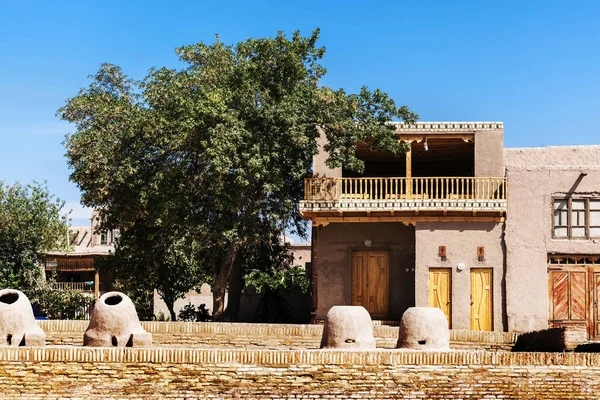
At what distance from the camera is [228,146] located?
23.8 meters

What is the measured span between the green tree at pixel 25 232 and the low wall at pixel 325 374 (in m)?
18.0

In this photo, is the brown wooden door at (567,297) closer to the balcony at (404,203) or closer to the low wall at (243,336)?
the balcony at (404,203)

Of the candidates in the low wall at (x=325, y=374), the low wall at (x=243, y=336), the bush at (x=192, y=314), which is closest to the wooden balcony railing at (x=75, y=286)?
the bush at (x=192, y=314)

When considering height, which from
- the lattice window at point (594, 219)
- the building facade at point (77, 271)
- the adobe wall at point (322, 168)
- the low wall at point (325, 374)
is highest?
the adobe wall at point (322, 168)

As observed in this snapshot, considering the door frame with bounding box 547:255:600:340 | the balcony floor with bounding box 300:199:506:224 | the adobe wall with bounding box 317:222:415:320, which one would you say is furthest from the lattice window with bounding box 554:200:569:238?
the adobe wall with bounding box 317:222:415:320

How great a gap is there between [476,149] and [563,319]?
4.84 meters

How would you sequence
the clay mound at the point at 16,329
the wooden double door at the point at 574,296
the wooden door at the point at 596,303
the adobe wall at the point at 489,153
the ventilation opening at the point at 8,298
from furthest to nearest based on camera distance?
the adobe wall at the point at 489,153 < the wooden double door at the point at 574,296 < the wooden door at the point at 596,303 < the ventilation opening at the point at 8,298 < the clay mound at the point at 16,329

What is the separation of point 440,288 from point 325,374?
1006 centimetres

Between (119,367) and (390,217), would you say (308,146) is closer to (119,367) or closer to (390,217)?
(390,217)

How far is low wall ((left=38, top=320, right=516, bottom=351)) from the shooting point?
1989 centimetres

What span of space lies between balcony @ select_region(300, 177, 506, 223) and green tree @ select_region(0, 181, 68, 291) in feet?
37.8

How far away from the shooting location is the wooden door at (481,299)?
2431 cm

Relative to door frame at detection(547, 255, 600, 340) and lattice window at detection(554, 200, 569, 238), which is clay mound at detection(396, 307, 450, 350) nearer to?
door frame at detection(547, 255, 600, 340)

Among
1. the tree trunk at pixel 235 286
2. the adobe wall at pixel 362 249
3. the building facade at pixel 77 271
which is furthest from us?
the building facade at pixel 77 271
